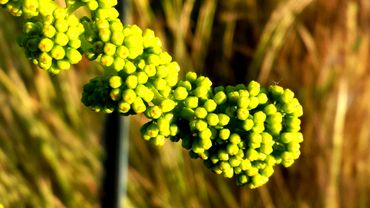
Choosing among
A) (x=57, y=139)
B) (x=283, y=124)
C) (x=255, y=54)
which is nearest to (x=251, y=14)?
(x=255, y=54)

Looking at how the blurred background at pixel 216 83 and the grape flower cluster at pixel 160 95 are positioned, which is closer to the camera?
the grape flower cluster at pixel 160 95

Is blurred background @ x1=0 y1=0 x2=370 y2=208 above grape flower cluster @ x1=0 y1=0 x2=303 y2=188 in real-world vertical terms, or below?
above

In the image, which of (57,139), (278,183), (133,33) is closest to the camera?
(133,33)

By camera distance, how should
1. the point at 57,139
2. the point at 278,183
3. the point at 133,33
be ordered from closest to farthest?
1. the point at 133,33
2. the point at 278,183
3. the point at 57,139

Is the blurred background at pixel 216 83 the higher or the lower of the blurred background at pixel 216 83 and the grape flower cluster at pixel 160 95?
the higher

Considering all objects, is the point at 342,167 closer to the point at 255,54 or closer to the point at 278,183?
the point at 278,183
